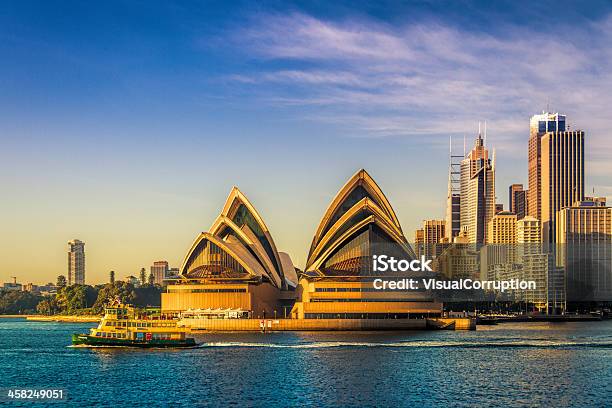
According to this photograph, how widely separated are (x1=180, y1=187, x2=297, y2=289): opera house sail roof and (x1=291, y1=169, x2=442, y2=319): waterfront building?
815cm

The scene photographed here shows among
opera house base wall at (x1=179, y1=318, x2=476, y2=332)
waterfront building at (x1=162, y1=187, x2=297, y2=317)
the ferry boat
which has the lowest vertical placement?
opera house base wall at (x1=179, y1=318, x2=476, y2=332)

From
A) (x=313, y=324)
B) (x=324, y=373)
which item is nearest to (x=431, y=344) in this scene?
(x=324, y=373)

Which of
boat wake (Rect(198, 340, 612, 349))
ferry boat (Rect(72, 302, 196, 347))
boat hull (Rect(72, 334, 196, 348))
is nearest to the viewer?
boat hull (Rect(72, 334, 196, 348))

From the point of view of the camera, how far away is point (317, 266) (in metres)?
128

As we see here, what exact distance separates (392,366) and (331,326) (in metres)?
49.9

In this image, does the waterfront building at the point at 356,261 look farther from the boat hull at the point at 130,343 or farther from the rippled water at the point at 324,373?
the boat hull at the point at 130,343

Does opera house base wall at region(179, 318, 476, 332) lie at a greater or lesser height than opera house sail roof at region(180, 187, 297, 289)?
lesser

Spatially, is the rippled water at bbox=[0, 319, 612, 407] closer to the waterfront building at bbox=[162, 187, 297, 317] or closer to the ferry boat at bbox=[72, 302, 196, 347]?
the ferry boat at bbox=[72, 302, 196, 347]

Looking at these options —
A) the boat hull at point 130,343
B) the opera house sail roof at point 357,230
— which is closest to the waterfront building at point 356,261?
the opera house sail roof at point 357,230

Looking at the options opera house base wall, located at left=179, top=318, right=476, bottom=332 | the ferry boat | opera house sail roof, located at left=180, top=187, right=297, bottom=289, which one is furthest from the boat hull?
opera house sail roof, located at left=180, top=187, right=297, bottom=289

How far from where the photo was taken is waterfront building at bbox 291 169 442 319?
121 m

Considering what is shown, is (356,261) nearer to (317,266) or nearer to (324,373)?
(317,266)

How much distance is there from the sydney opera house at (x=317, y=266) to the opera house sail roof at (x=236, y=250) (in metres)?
0.14

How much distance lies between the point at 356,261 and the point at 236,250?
60.4 feet
